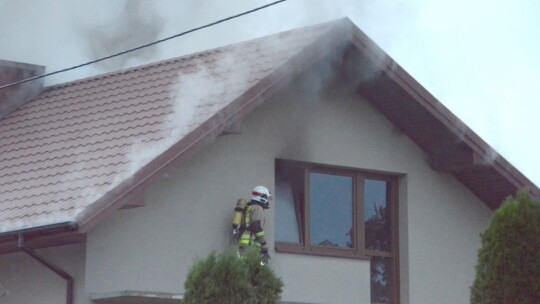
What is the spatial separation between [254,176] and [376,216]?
192cm

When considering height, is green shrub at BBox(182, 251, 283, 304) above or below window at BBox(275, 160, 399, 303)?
below

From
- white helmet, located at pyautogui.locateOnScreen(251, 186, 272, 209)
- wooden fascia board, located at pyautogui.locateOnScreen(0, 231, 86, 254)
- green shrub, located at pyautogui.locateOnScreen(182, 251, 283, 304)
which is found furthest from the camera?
white helmet, located at pyautogui.locateOnScreen(251, 186, 272, 209)

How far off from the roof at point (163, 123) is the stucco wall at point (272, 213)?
0.30 metres

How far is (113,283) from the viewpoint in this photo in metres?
14.9

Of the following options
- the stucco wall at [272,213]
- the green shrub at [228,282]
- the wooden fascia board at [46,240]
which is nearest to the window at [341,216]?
the stucco wall at [272,213]

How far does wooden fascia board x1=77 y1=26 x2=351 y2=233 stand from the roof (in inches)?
0.5

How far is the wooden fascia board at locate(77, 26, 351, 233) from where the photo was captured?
14133 millimetres

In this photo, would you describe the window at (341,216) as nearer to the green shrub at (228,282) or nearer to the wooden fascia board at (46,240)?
the wooden fascia board at (46,240)

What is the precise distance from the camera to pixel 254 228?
614 inches

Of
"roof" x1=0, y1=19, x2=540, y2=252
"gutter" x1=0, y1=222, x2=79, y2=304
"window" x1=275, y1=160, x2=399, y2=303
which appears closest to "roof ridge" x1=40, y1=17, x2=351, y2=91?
"roof" x1=0, y1=19, x2=540, y2=252

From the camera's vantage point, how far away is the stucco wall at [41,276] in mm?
14938

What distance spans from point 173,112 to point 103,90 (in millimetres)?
2236

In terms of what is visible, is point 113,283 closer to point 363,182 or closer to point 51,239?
point 51,239

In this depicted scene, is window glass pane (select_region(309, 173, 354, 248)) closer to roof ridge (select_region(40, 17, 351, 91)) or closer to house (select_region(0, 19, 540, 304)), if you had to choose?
house (select_region(0, 19, 540, 304))
